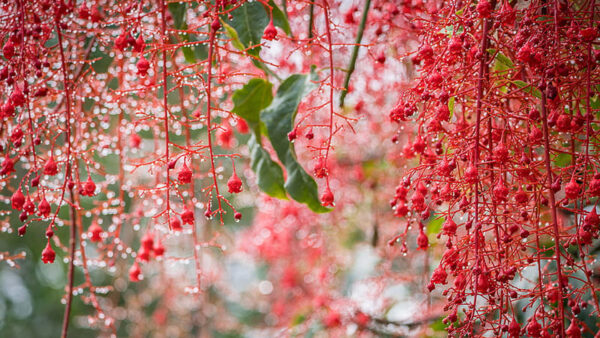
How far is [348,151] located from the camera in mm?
1469

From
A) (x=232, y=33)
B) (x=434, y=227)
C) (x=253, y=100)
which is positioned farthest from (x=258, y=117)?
(x=434, y=227)

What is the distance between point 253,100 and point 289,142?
0.29ft

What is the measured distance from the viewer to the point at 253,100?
2.25ft

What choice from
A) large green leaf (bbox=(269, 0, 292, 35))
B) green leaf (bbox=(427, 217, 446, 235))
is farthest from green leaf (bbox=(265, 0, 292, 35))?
green leaf (bbox=(427, 217, 446, 235))

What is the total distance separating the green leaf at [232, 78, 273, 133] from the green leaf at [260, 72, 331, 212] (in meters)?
0.04

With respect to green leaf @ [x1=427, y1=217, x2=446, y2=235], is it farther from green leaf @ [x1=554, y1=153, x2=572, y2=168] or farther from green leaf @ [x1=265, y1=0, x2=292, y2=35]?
green leaf @ [x1=265, y1=0, x2=292, y2=35]

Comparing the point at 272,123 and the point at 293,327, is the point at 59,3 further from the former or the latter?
the point at 293,327

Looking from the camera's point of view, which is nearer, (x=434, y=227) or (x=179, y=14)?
(x=179, y=14)

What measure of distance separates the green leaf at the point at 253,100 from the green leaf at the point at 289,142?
43 mm

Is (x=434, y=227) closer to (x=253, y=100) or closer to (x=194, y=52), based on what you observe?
(x=253, y=100)

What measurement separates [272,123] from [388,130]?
71 centimetres

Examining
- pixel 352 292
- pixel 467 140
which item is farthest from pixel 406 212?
pixel 352 292

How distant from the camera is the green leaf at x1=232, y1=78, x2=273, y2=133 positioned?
0.68 metres

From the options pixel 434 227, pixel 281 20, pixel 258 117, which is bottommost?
pixel 434 227
